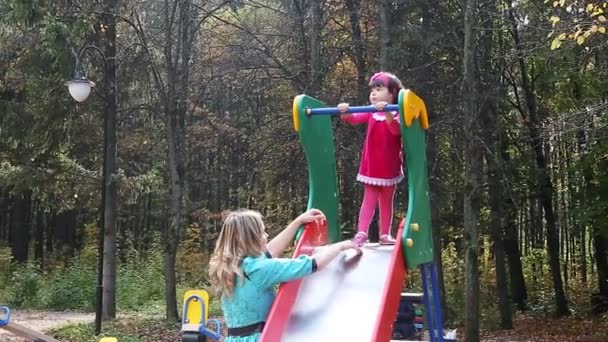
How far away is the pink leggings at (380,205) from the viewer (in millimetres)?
6379

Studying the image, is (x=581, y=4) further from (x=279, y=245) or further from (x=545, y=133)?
(x=279, y=245)

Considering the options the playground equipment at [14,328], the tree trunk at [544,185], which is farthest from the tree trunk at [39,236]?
the tree trunk at [544,185]

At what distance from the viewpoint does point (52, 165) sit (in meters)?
17.9

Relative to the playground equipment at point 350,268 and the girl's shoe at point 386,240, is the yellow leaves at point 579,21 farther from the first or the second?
the girl's shoe at point 386,240

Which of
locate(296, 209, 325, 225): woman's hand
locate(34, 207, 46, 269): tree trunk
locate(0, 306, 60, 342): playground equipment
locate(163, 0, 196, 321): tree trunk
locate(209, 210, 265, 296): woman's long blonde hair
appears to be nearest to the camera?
locate(209, 210, 265, 296): woman's long blonde hair

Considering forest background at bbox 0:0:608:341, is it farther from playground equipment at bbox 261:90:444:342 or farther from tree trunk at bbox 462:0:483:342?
playground equipment at bbox 261:90:444:342

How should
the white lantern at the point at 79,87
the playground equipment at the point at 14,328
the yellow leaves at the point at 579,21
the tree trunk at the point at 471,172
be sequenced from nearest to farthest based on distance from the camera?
the yellow leaves at the point at 579,21 < the playground equipment at the point at 14,328 < the tree trunk at the point at 471,172 < the white lantern at the point at 79,87

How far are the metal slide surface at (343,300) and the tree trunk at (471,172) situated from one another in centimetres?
501

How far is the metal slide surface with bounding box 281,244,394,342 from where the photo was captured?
15.6ft

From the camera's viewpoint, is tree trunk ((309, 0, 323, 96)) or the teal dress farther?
tree trunk ((309, 0, 323, 96))

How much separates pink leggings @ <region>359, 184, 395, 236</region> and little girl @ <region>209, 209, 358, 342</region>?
248 cm

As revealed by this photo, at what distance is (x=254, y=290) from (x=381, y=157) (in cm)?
270

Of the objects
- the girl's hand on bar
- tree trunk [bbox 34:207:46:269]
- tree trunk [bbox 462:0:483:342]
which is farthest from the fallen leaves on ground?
tree trunk [bbox 34:207:46:269]

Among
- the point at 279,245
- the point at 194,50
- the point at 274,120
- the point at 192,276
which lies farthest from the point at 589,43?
the point at 192,276
